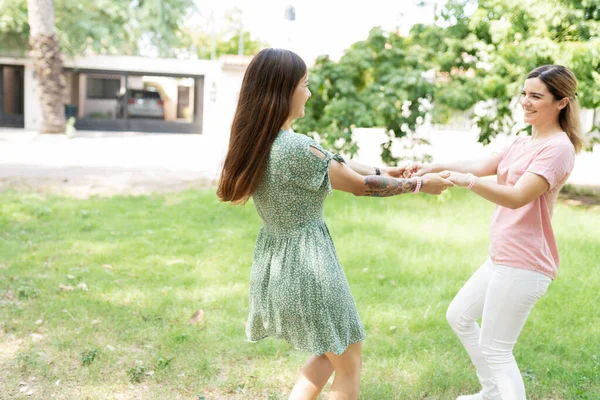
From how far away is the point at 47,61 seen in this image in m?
21.2

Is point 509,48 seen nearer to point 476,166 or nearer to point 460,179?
point 476,166

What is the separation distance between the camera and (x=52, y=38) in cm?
2117

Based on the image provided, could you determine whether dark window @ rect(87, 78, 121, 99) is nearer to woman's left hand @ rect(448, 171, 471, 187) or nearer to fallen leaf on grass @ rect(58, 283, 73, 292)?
fallen leaf on grass @ rect(58, 283, 73, 292)

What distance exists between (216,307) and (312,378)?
242 cm

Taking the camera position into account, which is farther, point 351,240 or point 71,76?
point 71,76

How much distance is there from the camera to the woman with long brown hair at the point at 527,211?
109 inches

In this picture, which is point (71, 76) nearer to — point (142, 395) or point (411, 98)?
point (411, 98)

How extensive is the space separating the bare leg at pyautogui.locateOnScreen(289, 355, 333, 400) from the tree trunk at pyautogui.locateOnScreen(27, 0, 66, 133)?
20437mm

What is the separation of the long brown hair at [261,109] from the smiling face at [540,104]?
1.12 meters

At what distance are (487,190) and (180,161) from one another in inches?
526

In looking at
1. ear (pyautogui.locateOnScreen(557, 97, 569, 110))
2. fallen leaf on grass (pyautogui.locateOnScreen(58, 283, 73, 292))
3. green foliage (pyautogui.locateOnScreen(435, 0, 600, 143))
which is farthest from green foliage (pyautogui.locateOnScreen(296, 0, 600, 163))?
ear (pyautogui.locateOnScreen(557, 97, 569, 110))

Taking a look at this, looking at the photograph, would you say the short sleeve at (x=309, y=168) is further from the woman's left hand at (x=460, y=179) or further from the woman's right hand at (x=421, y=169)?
the woman's right hand at (x=421, y=169)

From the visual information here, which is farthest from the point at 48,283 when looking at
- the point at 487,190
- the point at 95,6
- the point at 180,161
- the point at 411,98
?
the point at 95,6

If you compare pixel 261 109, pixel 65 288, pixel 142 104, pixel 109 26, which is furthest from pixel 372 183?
pixel 142 104
